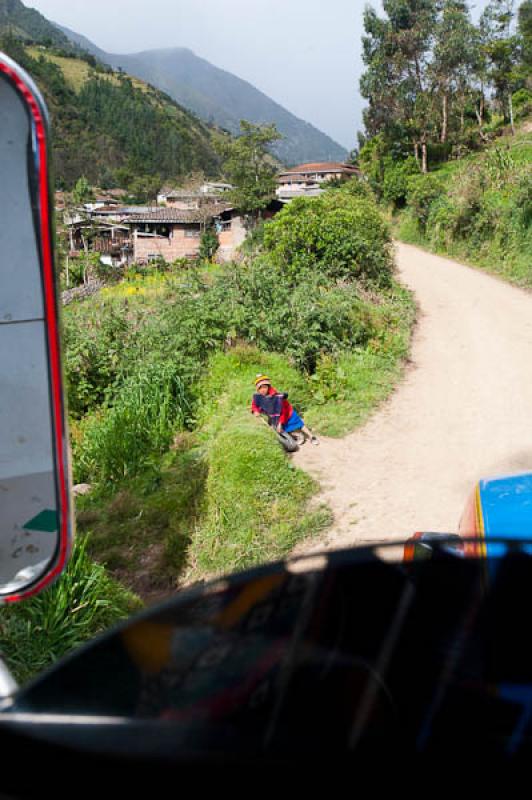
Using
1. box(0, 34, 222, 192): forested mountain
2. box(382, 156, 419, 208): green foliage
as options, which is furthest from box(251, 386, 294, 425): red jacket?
box(0, 34, 222, 192): forested mountain

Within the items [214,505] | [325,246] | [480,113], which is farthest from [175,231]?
[214,505]

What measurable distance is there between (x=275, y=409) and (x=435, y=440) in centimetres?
195

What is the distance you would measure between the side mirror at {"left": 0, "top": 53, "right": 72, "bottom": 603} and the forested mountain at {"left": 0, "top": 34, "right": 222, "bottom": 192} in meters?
90.5

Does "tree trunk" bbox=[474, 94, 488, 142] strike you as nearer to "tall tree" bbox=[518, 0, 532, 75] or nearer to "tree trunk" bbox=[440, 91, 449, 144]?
"tree trunk" bbox=[440, 91, 449, 144]

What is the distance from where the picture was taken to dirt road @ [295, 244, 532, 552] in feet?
18.8

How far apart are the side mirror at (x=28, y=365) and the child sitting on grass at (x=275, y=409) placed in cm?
506

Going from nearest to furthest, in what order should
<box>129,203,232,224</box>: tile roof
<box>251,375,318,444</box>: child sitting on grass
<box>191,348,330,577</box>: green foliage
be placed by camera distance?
1. <box>191,348,330,577</box>: green foliage
2. <box>251,375,318,444</box>: child sitting on grass
3. <box>129,203,232,224</box>: tile roof

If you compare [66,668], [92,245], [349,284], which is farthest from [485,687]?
[92,245]

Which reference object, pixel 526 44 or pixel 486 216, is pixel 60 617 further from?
pixel 526 44

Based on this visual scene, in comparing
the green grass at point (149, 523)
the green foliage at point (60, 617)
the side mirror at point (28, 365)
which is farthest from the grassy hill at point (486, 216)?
the side mirror at point (28, 365)

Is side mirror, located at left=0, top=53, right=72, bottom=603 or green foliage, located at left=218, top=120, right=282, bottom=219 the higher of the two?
green foliage, located at left=218, top=120, right=282, bottom=219

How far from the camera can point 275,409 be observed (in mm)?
7070

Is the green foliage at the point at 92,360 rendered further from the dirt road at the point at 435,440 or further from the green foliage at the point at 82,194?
the green foliage at the point at 82,194

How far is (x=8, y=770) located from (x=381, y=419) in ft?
24.8
